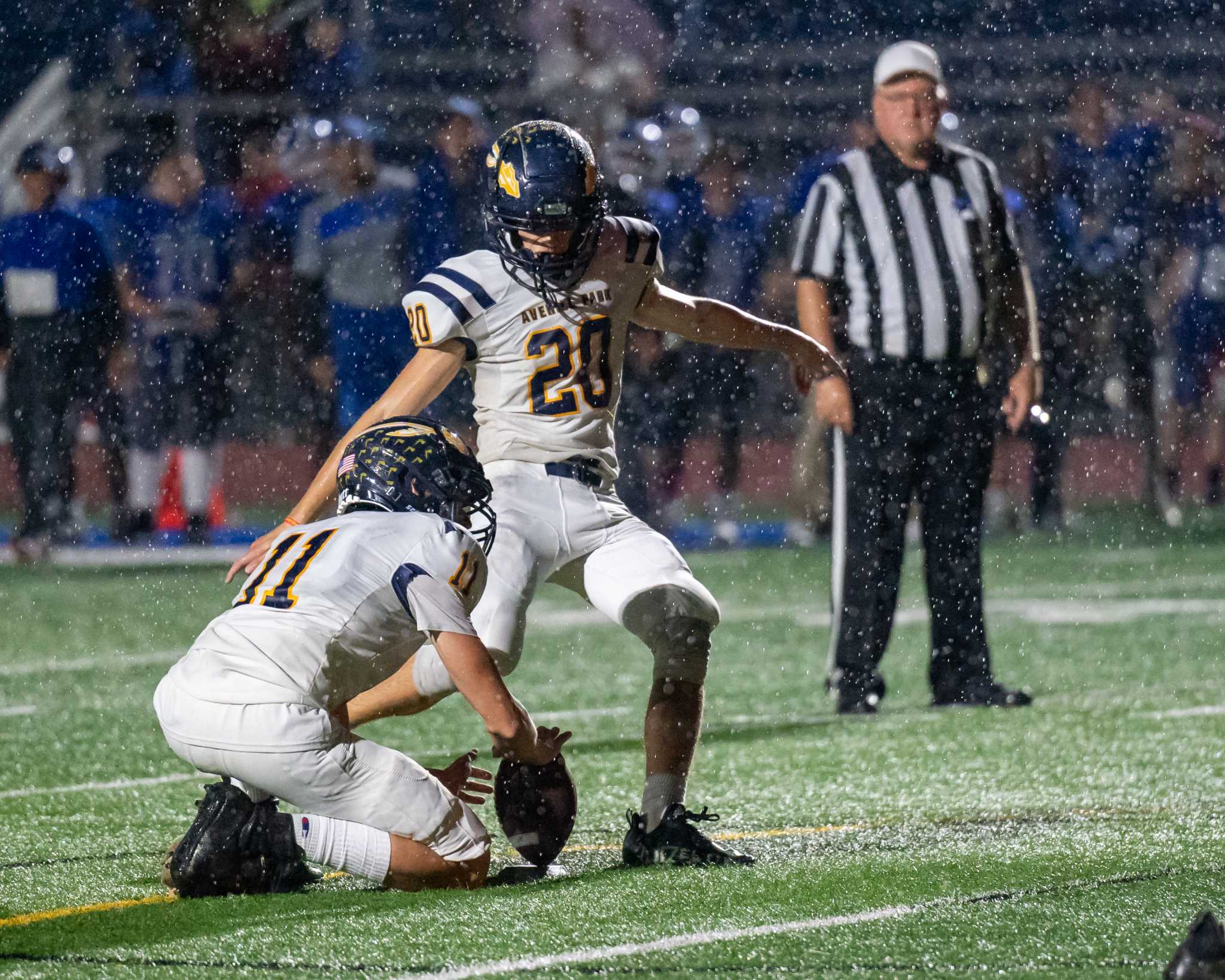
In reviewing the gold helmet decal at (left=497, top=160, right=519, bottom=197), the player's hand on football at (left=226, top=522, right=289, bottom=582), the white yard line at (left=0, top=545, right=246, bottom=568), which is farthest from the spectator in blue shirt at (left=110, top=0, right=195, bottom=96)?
the player's hand on football at (left=226, top=522, right=289, bottom=582)

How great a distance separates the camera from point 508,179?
3924 mm

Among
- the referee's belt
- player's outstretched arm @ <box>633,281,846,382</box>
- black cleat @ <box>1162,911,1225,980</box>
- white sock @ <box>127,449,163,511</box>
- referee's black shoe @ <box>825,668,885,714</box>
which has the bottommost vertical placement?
referee's black shoe @ <box>825,668,885,714</box>

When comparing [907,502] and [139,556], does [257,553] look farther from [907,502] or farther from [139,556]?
[139,556]

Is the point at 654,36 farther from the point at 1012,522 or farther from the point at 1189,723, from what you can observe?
the point at 1189,723

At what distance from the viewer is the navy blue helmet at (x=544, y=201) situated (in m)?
3.90

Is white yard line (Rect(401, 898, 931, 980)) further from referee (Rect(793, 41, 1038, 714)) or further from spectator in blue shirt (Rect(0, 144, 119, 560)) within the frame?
spectator in blue shirt (Rect(0, 144, 119, 560))

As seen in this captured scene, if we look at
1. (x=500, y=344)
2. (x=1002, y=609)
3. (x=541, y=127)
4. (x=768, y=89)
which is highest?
(x=768, y=89)

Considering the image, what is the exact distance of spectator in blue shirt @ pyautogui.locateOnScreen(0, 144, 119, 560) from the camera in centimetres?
930

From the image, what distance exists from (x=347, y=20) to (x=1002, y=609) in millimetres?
6454

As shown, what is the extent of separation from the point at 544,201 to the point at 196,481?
6480 millimetres

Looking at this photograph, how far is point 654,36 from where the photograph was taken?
41.3ft

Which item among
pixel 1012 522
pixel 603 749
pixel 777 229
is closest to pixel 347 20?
pixel 777 229

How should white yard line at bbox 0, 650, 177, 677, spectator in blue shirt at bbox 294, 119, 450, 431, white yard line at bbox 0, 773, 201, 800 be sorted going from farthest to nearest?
spectator in blue shirt at bbox 294, 119, 450, 431 < white yard line at bbox 0, 650, 177, 677 < white yard line at bbox 0, 773, 201, 800

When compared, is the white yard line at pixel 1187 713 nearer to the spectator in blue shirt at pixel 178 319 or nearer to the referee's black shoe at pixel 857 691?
the referee's black shoe at pixel 857 691
